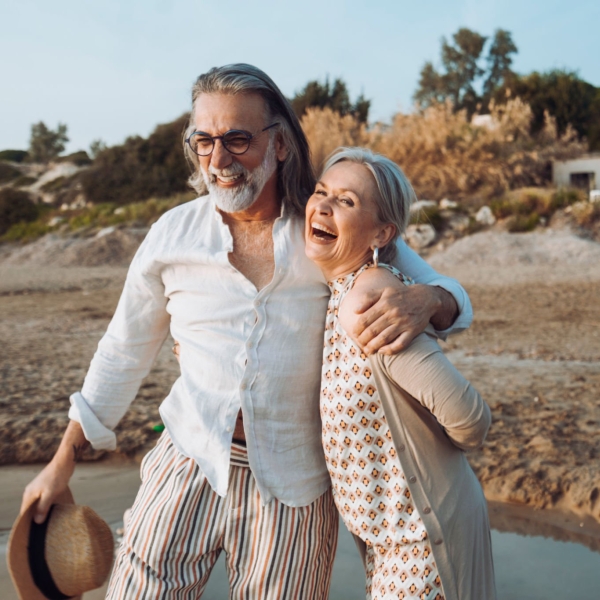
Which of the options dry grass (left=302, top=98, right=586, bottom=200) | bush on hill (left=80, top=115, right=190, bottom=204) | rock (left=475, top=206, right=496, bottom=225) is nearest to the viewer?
rock (left=475, top=206, right=496, bottom=225)

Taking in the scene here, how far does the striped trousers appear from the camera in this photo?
1.86 meters

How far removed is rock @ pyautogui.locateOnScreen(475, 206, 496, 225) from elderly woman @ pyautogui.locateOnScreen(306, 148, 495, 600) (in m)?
12.0

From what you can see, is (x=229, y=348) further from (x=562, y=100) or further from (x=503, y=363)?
(x=562, y=100)

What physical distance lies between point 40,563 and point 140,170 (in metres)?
22.5

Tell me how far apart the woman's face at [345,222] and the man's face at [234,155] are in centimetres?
22

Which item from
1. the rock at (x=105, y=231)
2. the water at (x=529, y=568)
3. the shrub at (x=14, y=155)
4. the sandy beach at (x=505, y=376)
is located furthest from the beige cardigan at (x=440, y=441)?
the shrub at (x=14, y=155)

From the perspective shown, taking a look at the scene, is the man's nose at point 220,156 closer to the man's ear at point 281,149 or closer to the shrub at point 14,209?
the man's ear at point 281,149

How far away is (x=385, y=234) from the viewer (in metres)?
1.87

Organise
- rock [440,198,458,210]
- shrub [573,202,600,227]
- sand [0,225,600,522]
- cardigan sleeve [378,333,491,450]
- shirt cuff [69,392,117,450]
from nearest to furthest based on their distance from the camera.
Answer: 1. cardigan sleeve [378,333,491,450]
2. shirt cuff [69,392,117,450]
3. sand [0,225,600,522]
4. shrub [573,202,600,227]
5. rock [440,198,458,210]

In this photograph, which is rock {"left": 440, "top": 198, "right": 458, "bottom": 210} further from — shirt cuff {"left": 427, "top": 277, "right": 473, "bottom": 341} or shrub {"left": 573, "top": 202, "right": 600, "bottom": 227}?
shirt cuff {"left": 427, "top": 277, "right": 473, "bottom": 341}

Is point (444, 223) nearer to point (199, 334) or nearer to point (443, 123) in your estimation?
point (443, 123)

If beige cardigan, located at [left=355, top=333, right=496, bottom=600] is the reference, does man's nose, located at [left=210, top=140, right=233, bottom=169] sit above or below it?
above

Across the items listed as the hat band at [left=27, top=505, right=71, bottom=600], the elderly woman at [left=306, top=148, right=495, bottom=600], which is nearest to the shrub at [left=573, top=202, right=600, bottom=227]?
the elderly woman at [left=306, top=148, right=495, bottom=600]

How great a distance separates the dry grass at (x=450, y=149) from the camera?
50.2 ft
